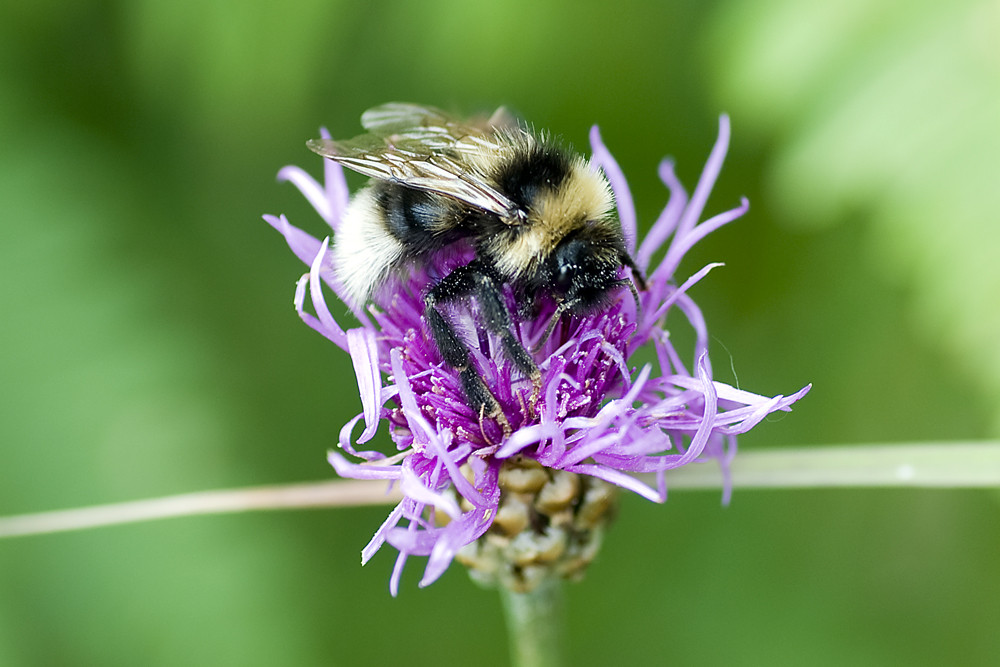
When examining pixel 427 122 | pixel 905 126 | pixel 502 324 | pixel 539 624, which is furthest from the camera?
pixel 905 126

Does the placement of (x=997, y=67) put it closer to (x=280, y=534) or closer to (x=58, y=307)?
(x=280, y=534)

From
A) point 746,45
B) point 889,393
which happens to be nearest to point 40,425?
point 746,45

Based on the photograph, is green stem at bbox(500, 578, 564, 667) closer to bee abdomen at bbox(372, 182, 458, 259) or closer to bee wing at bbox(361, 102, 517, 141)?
bee abdomen at bbox(372, 182, 458, 259)

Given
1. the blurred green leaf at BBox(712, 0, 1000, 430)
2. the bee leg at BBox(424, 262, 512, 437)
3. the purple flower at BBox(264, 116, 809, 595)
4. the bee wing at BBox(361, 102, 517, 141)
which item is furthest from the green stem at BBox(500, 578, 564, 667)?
the blurred green leaf at BBox(712, 0, 1000, 430)

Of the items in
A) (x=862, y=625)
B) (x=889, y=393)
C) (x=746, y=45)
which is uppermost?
(x=746, y=45)

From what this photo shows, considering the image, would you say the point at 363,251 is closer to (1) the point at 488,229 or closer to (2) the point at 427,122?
(1) the point at 488,229

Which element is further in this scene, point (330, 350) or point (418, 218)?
point (330, 350)

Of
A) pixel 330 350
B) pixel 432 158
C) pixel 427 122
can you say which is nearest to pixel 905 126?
pixel 427 122
